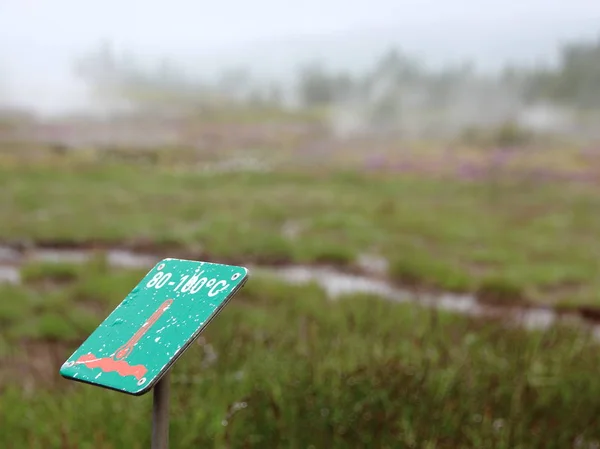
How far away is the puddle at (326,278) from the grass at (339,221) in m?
0.25

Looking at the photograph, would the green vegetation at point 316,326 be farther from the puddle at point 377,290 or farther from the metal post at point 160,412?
the metal post at point 160,412

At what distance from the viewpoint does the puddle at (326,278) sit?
20.5 ft

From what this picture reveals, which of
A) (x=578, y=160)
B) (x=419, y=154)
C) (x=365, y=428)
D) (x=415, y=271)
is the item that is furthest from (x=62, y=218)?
(x=578, y=160)

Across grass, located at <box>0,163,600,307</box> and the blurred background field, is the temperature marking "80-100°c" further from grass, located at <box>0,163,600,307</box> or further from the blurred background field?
grass, located at <box>0,163,600,307</box>

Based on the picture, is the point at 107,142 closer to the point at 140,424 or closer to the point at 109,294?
the point at 109,294

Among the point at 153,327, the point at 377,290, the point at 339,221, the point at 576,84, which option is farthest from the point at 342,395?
the point at 576,84

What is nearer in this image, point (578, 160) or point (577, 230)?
point (577, 230)

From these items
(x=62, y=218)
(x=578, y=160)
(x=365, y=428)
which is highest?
(x=365, y=428)

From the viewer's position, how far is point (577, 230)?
34.6 ft

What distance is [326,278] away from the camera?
24.3ft

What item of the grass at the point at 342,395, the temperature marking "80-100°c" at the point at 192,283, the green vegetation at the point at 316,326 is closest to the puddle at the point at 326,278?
the green vegetation at the point at 316,326

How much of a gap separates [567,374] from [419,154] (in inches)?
530

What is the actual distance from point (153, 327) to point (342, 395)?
4.84ft

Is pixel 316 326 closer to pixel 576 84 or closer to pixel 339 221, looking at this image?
pixel 339 221
